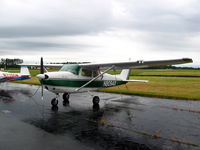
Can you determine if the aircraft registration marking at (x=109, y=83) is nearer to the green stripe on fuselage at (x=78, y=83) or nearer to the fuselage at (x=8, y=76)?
the green stripe on fuselage at (x=78, y=83)

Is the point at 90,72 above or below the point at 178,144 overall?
above

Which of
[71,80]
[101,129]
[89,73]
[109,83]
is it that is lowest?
[101,129]

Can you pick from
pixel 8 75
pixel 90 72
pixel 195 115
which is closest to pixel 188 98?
pixel 195 115

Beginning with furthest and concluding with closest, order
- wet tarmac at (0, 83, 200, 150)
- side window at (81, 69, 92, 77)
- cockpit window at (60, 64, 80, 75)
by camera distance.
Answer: side window at (81, 69, 92, 77)
cockpit window at (60, 64, 80, 75)
wet tarmac at (0, 83, 200, 150)

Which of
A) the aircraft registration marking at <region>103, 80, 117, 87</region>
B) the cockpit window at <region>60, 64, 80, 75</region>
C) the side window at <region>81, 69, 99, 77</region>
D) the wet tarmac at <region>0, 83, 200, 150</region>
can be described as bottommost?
the wet tarmac at <region>0, 83, 200, 150</region>

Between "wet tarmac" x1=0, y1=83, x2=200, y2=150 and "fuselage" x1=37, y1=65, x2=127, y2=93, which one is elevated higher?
"fuselage" x1=37, y1=65, x2=127, y2=93

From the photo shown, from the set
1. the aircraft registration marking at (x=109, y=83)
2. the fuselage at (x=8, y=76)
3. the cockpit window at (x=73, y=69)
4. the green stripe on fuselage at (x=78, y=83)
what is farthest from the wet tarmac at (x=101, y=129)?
the fuselage at (x=8, y=76)

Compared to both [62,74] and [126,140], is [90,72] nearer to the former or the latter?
[62,74]

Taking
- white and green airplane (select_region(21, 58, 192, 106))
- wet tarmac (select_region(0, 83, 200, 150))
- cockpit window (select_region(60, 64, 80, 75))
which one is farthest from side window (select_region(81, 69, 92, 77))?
wet tarmac (select_region(0, 83, 200, 150))

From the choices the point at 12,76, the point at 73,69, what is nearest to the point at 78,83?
the point at 73,69

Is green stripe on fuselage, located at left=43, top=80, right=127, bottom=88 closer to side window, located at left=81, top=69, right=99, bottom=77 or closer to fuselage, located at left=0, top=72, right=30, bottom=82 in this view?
side window, located at left=81, top=69, right=99, bottom=77

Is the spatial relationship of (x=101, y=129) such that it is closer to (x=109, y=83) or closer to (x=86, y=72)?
(x=86, y=72)

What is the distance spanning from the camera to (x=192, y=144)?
5.46m

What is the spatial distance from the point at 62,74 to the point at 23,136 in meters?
4.93
